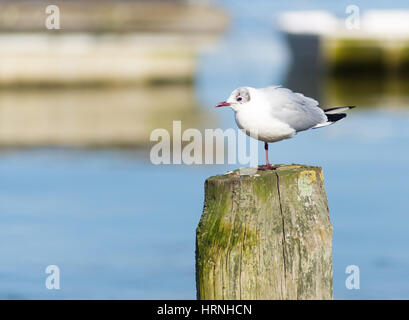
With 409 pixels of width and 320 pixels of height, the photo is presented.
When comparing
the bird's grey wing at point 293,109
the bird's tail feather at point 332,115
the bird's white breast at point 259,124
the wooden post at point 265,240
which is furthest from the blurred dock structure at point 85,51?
the wooden post at point 265,240

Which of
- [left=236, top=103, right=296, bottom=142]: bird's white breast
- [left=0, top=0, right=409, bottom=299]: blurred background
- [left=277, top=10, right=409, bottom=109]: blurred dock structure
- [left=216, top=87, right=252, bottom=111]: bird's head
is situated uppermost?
[left=277, top=10, right=409, bottom=109]: blurred dock structure

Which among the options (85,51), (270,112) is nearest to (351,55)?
(85,51)

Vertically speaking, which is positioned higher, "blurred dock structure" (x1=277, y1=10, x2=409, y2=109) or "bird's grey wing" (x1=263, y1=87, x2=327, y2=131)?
"blurred dock structure" (x1=277, y1=10, x2=409, y2=109)

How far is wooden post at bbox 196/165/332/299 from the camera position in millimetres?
5367

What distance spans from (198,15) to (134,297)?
77.2 feet

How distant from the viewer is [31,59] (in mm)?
25812

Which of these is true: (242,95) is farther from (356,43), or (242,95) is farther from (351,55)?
(351,55)

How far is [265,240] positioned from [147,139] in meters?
13.3

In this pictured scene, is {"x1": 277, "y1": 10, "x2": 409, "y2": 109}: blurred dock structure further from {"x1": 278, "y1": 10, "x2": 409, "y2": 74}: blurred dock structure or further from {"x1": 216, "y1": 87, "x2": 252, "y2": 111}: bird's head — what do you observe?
{"x1": 216, "y1": 87, "x2": 252, "y2": 111}: bird's head

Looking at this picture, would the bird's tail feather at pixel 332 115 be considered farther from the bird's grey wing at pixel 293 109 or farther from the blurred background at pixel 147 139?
the blurred background at pixel 147 139

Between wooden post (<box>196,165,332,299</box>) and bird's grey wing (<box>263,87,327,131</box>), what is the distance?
2.05 feet

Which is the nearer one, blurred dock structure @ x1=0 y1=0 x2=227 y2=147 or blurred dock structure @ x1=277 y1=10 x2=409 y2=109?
blurred dock structure @ x1=0 y1=0 x2=227 y2=147

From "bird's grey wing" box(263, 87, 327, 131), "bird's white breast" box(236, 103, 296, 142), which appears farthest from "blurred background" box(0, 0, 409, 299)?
"bird's white breast" box(236, 103, 296, 142)
